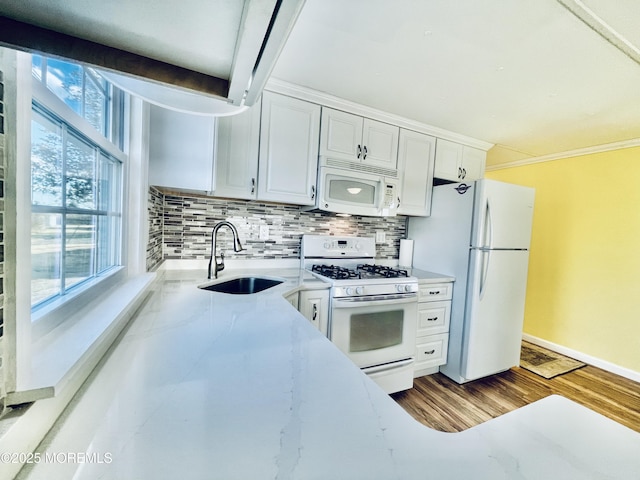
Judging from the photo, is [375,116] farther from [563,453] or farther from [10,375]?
[10,375]

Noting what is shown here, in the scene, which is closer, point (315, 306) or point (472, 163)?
point (315, 306)

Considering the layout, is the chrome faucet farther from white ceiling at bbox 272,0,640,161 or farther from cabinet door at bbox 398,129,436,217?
cabinet door at bbox 398,129,436,217

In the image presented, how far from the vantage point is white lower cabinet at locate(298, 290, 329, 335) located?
1.79m

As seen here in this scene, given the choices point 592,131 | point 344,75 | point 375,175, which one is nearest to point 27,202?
point 344,75

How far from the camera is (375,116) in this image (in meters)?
2.31

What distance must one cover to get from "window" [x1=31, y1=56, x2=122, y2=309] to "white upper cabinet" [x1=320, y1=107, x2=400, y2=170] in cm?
146

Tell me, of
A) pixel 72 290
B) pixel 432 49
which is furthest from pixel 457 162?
pixel 72 290

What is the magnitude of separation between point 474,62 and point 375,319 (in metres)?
1.84

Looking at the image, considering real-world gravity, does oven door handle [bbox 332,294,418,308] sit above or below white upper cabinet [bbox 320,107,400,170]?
below

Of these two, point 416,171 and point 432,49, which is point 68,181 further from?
point 416,171

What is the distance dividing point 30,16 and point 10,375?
0.55 metres

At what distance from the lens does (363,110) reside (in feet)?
7.36

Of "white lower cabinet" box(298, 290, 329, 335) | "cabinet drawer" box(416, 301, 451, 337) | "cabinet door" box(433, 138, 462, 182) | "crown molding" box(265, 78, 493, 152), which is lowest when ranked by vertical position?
"cabinet drawer" box(416, 301, 451, 337)

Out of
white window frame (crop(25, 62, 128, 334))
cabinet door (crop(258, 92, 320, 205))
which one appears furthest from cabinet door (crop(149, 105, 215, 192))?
cabinet door (crop(258, 92, 320, 205))
